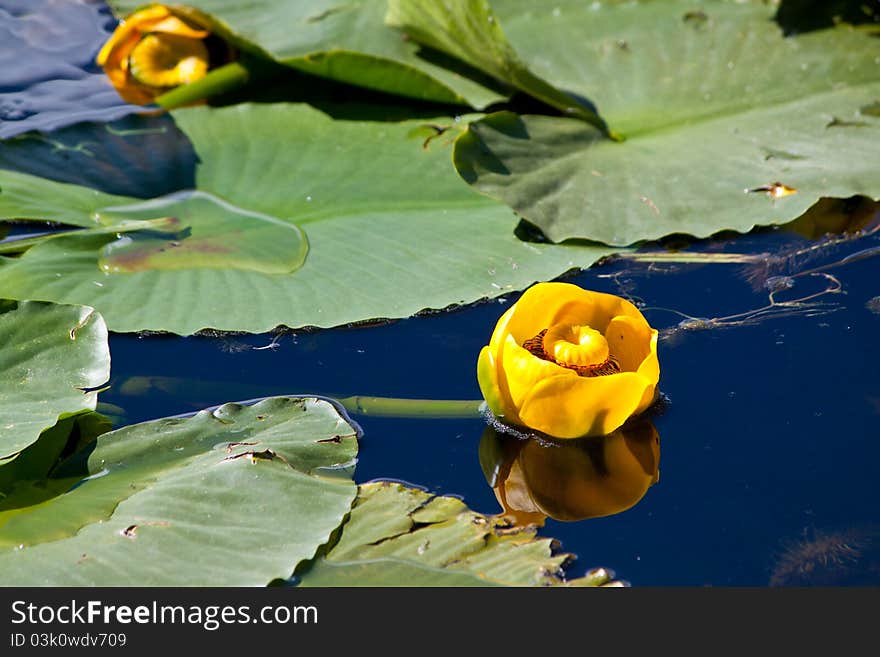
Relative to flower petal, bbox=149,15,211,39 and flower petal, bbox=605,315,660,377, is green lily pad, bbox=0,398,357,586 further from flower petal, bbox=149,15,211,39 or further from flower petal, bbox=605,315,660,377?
flower petal, bbox=149,15,211,39

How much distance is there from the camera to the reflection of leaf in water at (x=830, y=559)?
129 cm

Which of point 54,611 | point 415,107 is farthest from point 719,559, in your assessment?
point 415,107

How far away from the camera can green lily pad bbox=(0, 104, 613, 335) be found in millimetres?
1806

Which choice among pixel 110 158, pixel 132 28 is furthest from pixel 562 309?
pixel 132 28

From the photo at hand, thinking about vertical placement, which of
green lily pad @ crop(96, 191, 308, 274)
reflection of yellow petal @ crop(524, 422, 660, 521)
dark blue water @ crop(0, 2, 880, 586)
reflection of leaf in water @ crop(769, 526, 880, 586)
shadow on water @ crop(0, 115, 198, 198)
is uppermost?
shadow on water @ crop(0, 115, 198, 198)

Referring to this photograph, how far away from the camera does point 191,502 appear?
4.36 feet

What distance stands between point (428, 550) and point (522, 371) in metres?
0.30

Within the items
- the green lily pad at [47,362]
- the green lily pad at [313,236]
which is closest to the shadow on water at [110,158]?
the green lily pad at [313,236]

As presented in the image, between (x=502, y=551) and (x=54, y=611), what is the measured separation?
0.54m

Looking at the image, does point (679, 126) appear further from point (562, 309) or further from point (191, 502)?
point (191, 502)

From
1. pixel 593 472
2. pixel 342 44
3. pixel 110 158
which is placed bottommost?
pixel 593 472

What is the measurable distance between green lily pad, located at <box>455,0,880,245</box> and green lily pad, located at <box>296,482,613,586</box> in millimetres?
726

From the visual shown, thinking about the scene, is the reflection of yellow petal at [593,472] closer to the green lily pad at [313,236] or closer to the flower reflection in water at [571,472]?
the flower reflection in water at [571,472]

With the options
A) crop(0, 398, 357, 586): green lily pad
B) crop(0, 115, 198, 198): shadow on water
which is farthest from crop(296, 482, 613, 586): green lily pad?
crop(0, 115, 198, 198): shadow on water
